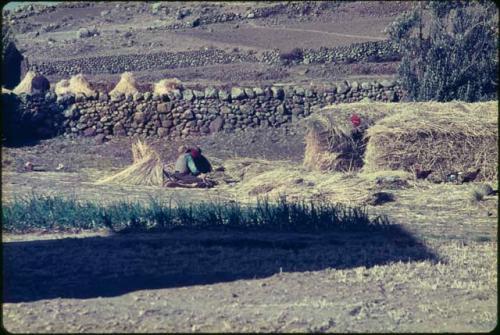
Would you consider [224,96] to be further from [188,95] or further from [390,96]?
[390,96]

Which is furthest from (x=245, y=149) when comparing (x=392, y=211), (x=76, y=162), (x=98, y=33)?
(x=98, y=33)

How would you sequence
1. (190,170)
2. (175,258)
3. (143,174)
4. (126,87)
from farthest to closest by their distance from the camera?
(126,87) < (190,170) < (143,174) < (175,258)

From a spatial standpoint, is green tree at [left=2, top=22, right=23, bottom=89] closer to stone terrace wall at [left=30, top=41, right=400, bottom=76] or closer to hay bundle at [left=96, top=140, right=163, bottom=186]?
stone terrace wall at [left=30, top=41, right=400, bottom=76]

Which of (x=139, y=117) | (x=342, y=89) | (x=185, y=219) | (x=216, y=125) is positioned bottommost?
(x=216, y=125)

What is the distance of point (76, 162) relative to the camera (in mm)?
17250

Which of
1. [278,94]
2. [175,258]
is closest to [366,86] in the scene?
[278,94]

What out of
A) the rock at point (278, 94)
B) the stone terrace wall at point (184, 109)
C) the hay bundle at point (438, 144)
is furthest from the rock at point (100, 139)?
the hay bundle at point (438, 144)

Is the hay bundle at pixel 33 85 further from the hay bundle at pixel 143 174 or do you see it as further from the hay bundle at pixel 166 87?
the hay bundle at pixel 143 174

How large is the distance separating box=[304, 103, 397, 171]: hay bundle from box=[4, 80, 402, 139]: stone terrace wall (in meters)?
3.65

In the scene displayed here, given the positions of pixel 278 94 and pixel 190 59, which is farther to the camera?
pixel 190 59

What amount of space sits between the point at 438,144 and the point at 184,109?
256 inches

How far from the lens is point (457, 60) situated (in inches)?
745

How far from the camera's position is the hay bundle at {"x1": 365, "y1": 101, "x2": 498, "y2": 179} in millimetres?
14945

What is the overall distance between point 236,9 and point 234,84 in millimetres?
18078
